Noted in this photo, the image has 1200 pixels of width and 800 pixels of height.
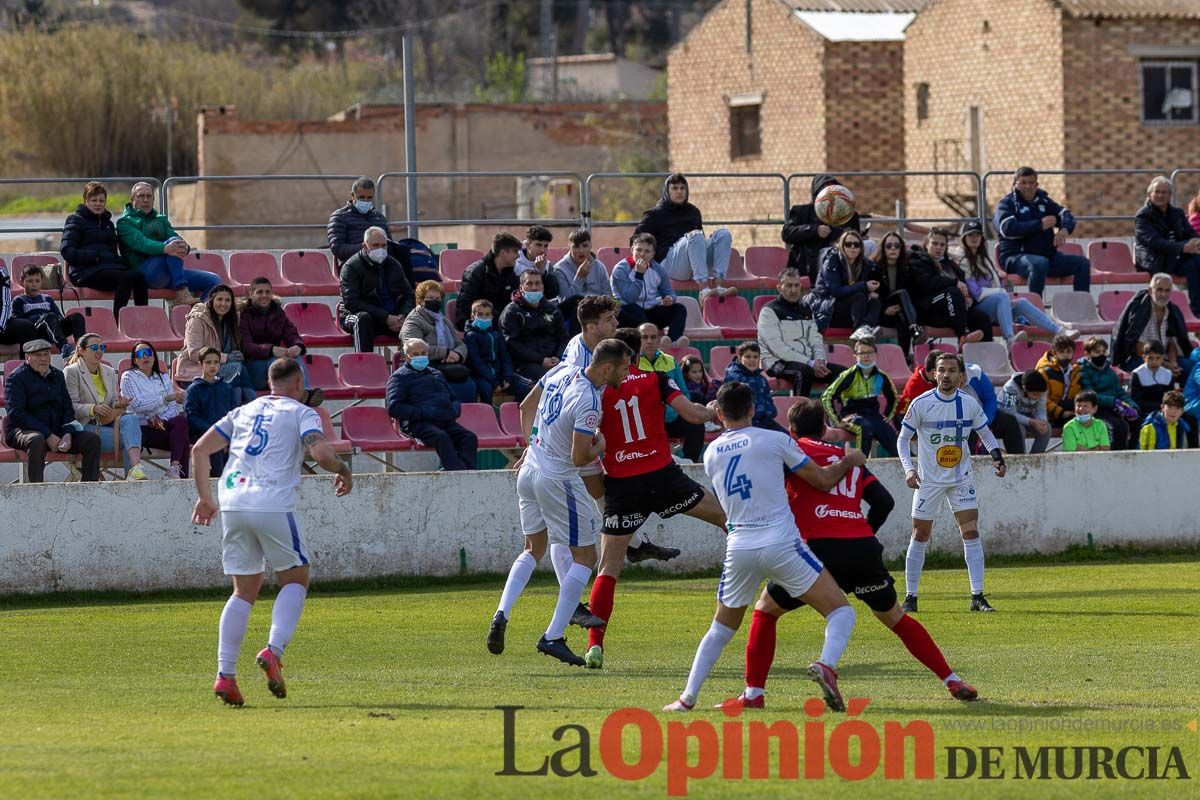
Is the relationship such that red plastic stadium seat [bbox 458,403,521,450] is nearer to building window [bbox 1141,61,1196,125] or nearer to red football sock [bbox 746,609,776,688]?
red football sock [bbox 746,609,776,688]

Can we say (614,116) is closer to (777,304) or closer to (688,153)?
(688,153)

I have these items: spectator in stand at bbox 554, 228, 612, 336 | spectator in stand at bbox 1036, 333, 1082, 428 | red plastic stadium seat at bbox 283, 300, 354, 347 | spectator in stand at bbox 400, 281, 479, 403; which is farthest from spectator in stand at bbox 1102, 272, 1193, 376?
red plastic stadium seat at bbox 283, 300, 354, 347

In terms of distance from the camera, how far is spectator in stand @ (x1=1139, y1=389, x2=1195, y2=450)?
18125 mm

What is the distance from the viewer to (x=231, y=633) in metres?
9.02

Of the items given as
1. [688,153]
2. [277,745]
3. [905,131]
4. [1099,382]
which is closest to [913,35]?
[905,131]

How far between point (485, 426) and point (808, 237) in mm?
5114

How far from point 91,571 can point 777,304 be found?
7.84 metres

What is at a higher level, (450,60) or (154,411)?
(450,60)

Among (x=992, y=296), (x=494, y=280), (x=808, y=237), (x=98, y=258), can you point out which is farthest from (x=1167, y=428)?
(x=98, y=258)

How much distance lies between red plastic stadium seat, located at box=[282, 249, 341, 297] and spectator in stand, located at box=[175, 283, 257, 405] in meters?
3.43

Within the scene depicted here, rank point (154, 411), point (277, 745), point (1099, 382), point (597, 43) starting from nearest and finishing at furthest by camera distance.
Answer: point (277, 745) → point (154, 411) → point (1099, 382) → point (597, 43)

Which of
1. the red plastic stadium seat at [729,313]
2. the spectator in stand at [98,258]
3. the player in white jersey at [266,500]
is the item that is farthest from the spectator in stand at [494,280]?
the player in white jersey at [266,500]

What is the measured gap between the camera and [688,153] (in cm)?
4712

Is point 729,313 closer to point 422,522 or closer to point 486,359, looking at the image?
point 486,359
